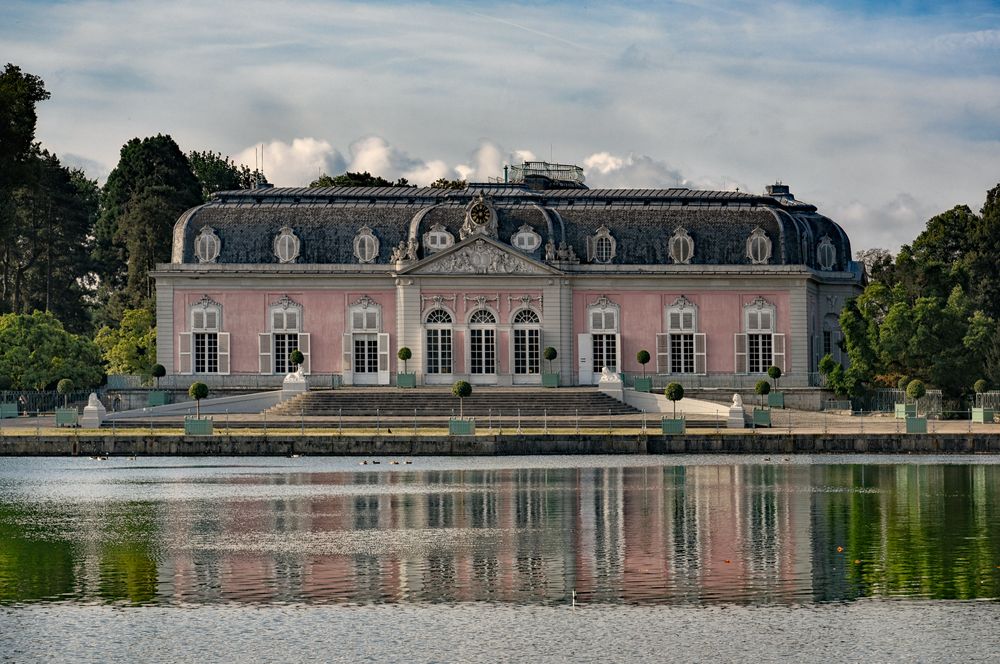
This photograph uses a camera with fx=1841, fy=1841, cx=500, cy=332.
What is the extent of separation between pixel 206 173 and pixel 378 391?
45.0 meters

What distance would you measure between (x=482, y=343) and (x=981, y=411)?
2112 centimetres

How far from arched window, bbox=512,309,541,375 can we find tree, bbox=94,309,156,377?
51.5 ft

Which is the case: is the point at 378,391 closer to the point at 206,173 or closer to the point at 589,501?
the point at 589,501

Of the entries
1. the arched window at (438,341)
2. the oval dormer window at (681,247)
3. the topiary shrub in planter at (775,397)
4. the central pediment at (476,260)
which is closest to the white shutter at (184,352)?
the central pediment at (476,260)

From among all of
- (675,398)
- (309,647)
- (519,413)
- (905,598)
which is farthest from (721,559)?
(519,413)

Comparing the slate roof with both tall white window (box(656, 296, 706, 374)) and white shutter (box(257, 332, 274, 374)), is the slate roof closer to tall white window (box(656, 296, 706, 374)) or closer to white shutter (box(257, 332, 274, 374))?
tall white window (box(656, 296, 706, 374))

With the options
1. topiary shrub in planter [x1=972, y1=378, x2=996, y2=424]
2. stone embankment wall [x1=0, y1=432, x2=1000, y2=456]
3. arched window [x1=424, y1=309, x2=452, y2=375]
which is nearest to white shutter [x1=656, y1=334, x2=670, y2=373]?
arched window [x1=424, y1=309, x2=452, y2=375]

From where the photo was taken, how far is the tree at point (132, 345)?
81.9 m

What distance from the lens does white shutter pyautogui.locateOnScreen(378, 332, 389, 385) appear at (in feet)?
248

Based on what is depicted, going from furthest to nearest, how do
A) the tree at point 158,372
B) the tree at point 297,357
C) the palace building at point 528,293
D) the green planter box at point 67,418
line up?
the palace building at point 528,293
the tree at point 297,357
the tree at point 158,372
the green planter box at point 67,418

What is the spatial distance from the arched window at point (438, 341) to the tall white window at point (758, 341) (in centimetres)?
1202

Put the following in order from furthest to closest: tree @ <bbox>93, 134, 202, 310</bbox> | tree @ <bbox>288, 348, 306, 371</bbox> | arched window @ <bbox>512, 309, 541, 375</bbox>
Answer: tree @ <bbox>93, 134, 202, 310</bbox> → arched window @ <bbox>512, 309, 541, 375</bbox> → tree @ <bbox>288, 348, 306, 371</bbox>

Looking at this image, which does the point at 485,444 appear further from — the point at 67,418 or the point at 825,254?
the point at 825,254

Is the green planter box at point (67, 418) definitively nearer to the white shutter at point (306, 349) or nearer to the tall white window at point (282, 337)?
the tall white window at point (282, 337)
